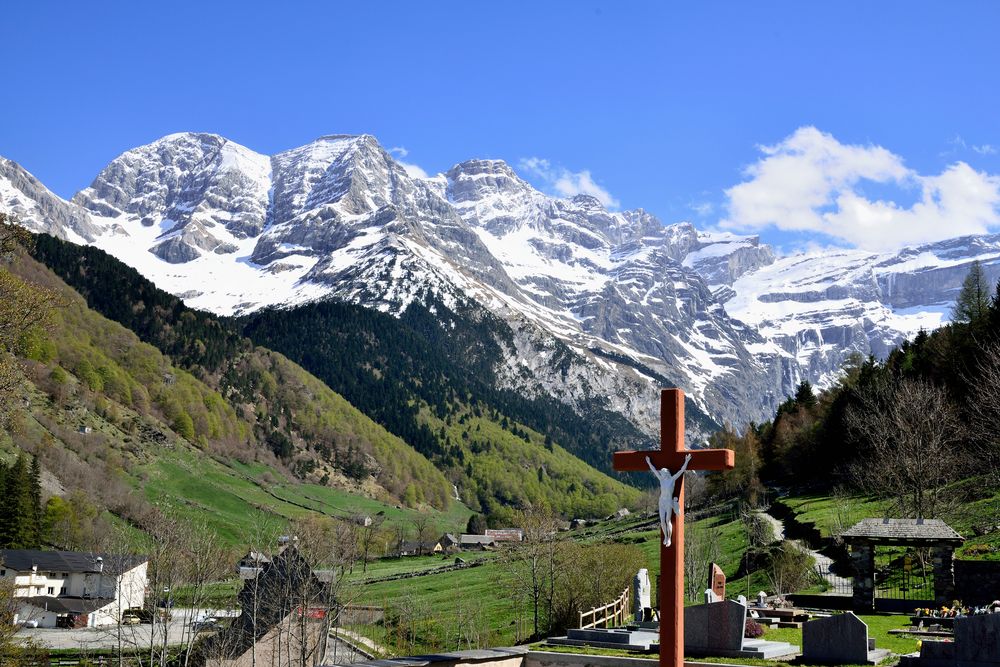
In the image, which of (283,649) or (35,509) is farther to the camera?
(35,509)

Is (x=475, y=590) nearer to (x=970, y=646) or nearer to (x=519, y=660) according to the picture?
(x=519, y=660)

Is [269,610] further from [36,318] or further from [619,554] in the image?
[36,318]

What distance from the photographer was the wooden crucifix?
63.0ft

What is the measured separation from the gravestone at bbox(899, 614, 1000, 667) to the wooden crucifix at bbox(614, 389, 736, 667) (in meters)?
9.19

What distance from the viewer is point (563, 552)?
2896 inches

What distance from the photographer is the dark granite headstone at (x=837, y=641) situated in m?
27.2

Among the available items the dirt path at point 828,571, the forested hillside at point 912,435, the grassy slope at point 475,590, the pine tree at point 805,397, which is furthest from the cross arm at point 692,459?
the pine tree at point 805,397

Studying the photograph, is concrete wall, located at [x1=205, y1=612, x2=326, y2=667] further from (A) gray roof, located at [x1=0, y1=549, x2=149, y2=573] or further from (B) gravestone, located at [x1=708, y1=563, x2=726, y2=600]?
(A) gray roof, located at [x1=0, y1=549, x2=149, y2=573]

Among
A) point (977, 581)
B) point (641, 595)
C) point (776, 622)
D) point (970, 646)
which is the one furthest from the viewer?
point (977, 581)

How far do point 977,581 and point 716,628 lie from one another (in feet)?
56.1

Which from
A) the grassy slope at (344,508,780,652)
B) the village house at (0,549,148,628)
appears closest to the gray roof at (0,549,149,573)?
the village house at (0,549,148,628)

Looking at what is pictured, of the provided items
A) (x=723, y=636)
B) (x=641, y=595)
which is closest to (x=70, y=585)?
(x=641, y=595)

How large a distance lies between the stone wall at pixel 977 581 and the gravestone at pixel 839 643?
14342 millimetres

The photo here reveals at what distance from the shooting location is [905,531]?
4219 cm
